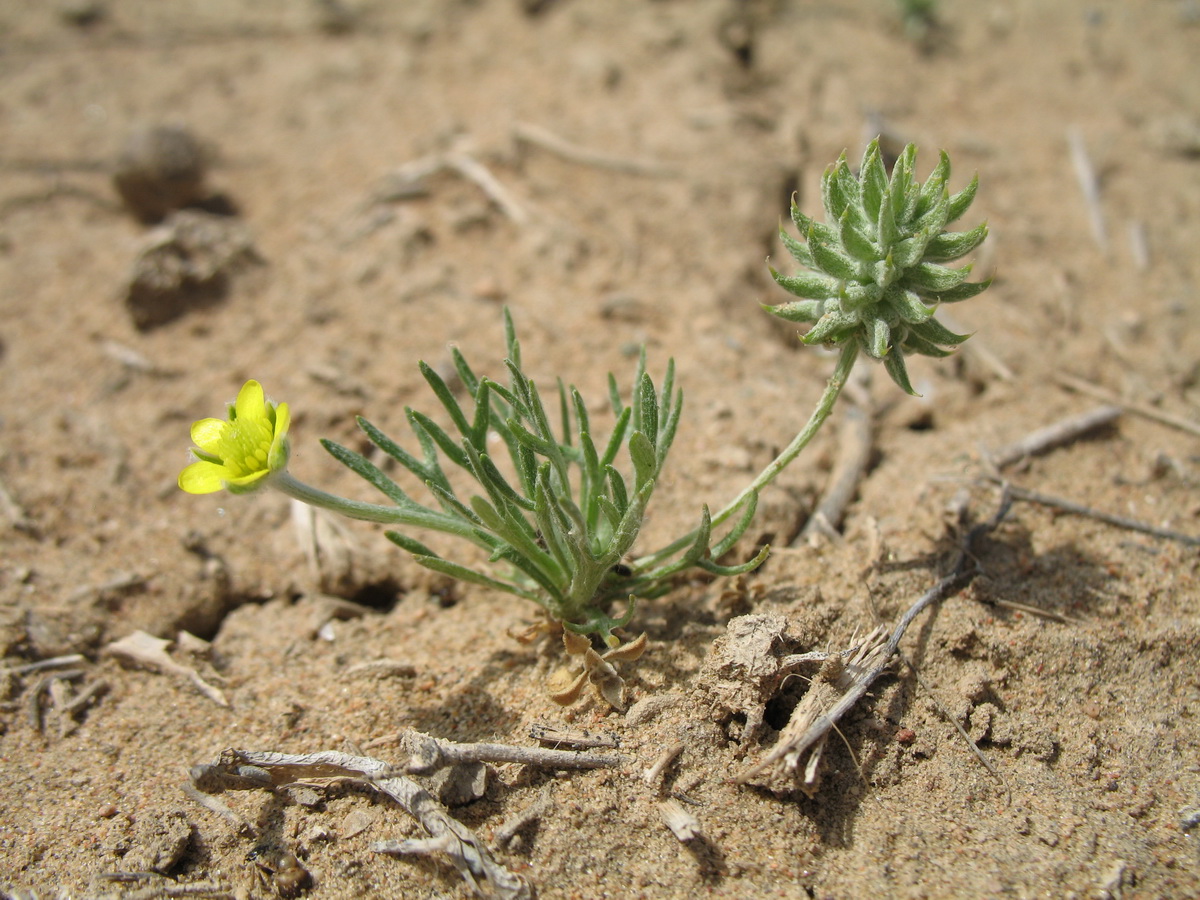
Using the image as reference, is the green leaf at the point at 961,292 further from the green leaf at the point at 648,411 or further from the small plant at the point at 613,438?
the green leaf at the point at 648,411

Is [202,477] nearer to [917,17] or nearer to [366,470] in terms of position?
[366,470]

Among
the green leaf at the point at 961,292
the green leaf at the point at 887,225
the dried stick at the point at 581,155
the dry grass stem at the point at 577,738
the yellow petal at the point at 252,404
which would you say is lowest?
the dry grass stem at the point at 577,738

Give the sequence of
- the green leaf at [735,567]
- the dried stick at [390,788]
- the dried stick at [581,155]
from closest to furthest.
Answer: the dried stick at [390,788]
the green leaf at [735,567]
the dried stick at [581,155]

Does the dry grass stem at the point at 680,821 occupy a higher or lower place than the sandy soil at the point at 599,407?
lower

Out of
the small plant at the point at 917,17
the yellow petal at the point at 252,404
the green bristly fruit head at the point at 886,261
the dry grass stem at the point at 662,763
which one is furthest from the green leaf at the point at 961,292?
the small plant at the point at 917,17

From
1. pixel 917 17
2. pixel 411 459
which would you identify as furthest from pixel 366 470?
pixel 917 17

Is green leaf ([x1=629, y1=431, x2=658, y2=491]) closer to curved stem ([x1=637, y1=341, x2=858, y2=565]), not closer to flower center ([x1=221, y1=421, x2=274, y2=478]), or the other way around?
curved stem ([x1=637, y1=341, x2=858, y2=565])
